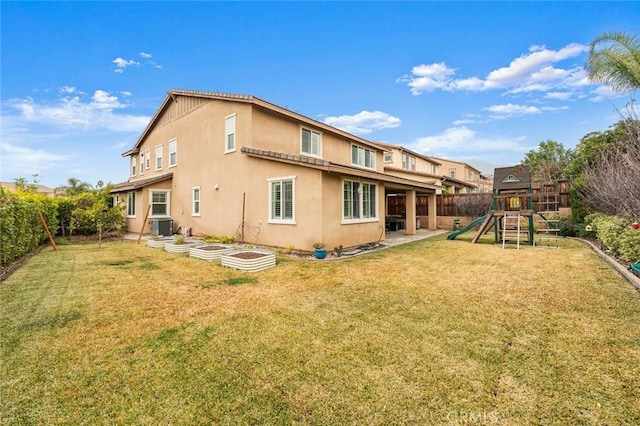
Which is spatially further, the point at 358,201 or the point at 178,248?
the point at 358,201

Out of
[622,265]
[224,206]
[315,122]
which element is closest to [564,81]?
[622,265]

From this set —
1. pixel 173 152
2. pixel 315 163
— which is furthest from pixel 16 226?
pixel 173 152

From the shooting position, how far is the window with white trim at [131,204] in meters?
17.9

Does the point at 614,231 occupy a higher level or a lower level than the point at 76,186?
lower

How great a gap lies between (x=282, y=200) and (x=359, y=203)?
3.04 metres

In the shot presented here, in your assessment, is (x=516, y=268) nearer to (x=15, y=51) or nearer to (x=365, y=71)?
(x=365, y=71)

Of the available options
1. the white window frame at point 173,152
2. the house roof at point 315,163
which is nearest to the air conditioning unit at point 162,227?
the white window frame at point 173,152

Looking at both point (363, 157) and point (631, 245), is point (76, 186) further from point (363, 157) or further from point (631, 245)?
point (631, 245)

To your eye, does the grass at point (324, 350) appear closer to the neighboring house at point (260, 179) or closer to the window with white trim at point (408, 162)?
the neighboring house at point (260, 179)

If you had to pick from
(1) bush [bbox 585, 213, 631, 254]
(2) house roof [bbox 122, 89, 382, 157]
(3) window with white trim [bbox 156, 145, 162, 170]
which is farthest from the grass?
(3) window with white trim [bbox 156, 145, 162, 170]

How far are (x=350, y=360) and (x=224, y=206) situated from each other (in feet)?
36.9

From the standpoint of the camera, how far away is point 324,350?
137 inches

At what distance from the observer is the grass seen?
251cm

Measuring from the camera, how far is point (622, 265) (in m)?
7.41
